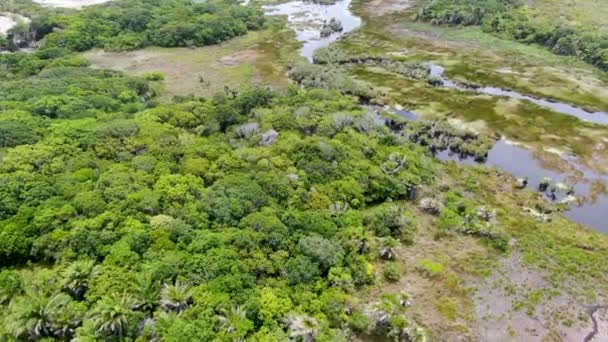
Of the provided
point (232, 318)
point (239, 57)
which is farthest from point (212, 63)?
point (232, 318)

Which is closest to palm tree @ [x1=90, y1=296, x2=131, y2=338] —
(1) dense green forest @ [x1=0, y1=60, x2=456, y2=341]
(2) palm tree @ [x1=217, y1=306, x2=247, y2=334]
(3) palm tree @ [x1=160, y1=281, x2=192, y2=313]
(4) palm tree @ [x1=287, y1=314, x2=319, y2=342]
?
(1) dense green forest @ [x1=0, y1=60, x2=456, y2=341]

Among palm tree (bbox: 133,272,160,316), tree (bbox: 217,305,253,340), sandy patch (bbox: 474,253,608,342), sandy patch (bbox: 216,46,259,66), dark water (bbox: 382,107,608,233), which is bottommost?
sandy patch (bbox: 474,253,608,342)

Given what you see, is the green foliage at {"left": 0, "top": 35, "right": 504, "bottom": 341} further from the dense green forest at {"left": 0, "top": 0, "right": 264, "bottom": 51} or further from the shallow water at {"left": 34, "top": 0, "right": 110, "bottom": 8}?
the shallow water at {"left": 34, "top": 0, "right": 110, "bottom": 8}

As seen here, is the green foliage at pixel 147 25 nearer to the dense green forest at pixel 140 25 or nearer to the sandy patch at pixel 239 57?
the dense green forest at pixel 140 25

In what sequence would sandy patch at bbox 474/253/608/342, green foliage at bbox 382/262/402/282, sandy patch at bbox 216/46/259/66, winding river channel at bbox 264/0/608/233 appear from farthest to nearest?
sandy patch at bbox 216/46/259/66, winding river channel at bbox 264/0/608/233, green foliage at bbox 382/262/402/282, sandy patch at bbox 474/253/608/342

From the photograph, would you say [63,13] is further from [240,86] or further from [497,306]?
[497,306]

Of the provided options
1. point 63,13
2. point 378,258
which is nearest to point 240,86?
point 378,258
